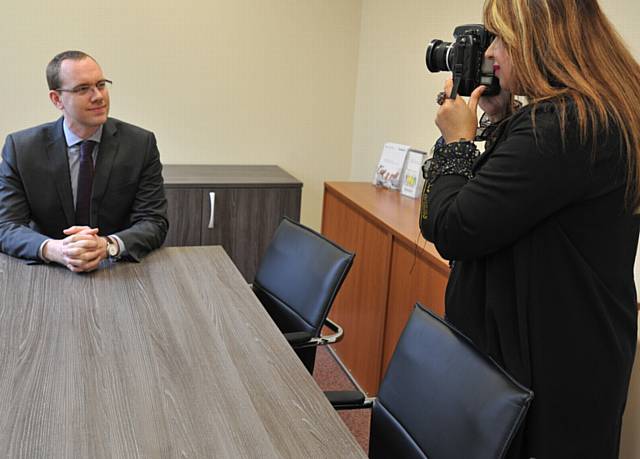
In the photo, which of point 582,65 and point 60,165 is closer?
point 582,65

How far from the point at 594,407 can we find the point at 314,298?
89 centimetres

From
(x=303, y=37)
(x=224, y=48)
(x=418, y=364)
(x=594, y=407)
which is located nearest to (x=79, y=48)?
(x=224, y=48)

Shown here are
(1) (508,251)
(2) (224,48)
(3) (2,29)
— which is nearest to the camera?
(1) (508,251)

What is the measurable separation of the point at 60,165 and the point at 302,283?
0.99 meters

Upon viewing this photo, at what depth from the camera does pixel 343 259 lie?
6.61 ft

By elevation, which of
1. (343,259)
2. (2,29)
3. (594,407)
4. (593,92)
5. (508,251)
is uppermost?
(2,29)

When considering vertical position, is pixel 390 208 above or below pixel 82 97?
below

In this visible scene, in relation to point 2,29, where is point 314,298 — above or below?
below

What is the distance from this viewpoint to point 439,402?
134 cm

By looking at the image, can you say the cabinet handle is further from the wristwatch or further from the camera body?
the camera body

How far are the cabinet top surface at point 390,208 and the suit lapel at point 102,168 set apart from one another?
108cm

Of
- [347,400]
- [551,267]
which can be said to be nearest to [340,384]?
[347,400]

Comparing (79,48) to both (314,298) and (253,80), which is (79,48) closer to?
(253,80)

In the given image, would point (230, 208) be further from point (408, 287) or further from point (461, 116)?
point (461, 116)
